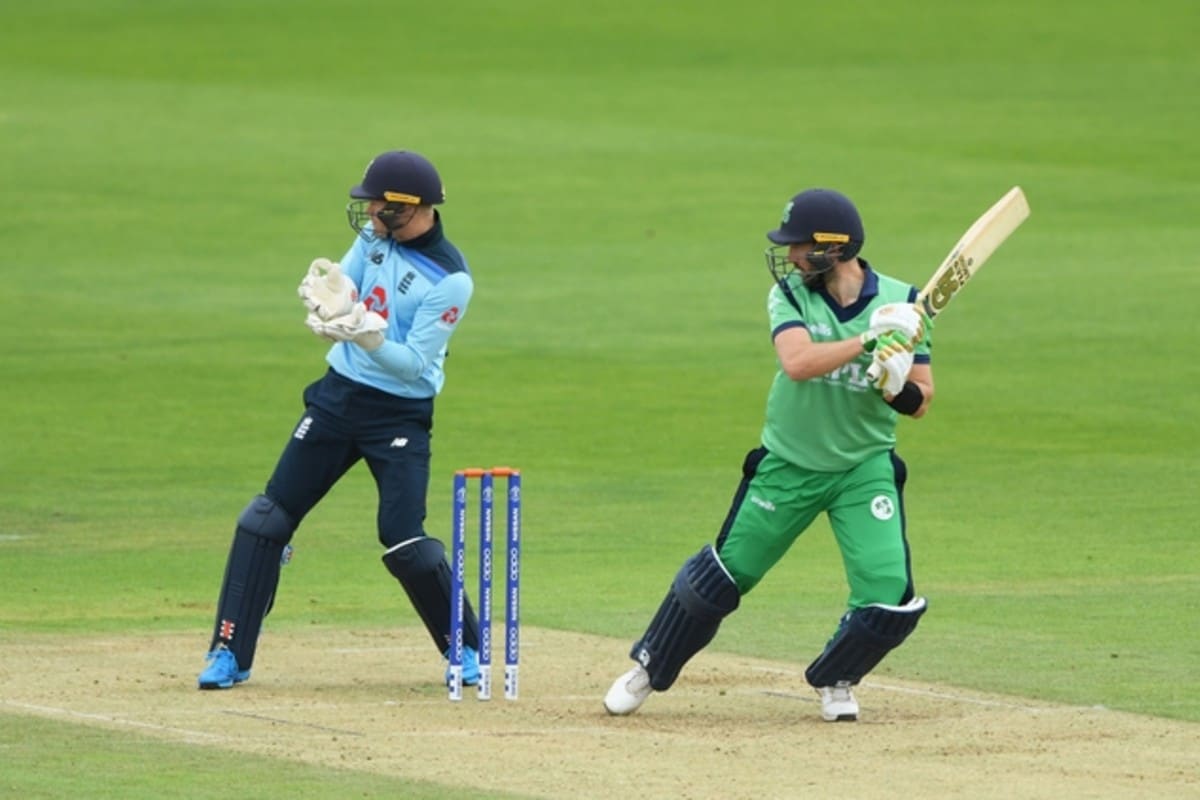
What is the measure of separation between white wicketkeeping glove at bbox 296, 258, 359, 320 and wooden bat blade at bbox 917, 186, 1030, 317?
2147 mm

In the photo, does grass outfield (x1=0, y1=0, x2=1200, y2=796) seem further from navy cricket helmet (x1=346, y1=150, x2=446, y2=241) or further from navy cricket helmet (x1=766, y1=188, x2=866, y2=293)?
navy cricket helmet (x1=346, y1=150, x2=446, y2=241)

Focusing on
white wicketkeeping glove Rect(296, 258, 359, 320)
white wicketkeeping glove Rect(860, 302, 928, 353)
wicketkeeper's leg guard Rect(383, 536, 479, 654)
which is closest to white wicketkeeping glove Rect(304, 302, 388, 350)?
white wicketkeeping glove Rect(296, 258, 359, 320)

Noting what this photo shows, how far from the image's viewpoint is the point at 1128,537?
47.8 ft

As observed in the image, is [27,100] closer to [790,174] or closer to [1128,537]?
[790,174]

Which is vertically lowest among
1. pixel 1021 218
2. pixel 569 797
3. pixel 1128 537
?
pixel 569 797

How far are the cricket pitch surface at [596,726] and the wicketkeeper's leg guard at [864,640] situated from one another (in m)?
0.19

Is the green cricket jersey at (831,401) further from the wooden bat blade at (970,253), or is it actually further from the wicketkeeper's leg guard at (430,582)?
the wicketkeeper's leg guard at (430,582)

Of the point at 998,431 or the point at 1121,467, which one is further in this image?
the point at 998,431

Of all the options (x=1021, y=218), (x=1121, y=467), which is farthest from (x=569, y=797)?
(x=1121, y=467)

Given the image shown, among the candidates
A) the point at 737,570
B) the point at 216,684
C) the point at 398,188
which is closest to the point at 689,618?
the point at 737,570

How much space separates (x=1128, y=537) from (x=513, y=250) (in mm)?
14315

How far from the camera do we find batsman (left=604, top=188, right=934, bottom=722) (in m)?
9.57

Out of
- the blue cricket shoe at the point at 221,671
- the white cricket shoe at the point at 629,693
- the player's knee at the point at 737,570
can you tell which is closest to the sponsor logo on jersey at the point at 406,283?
the blue cricket shoe at the point at 221,671

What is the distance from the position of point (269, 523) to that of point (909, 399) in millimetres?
2680
